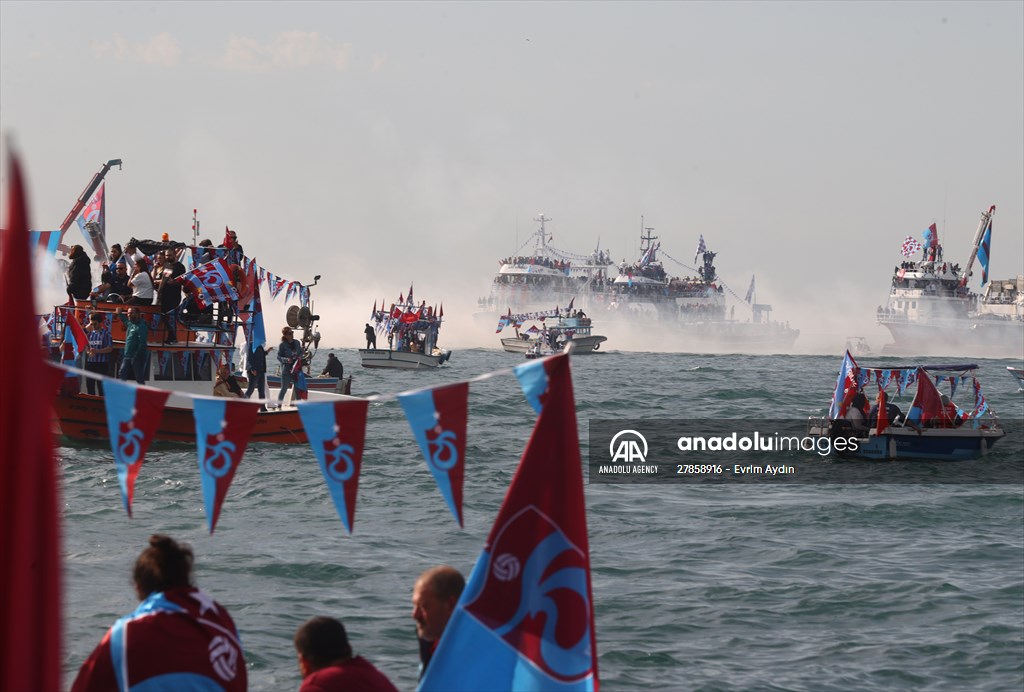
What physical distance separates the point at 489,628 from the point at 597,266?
628 feet

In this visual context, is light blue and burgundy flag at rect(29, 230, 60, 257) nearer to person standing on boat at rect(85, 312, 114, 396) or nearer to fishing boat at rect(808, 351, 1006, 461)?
person standing on boat at rect(85, 312, 114, 396)

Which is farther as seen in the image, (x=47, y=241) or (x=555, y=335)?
(x=555, y=335)

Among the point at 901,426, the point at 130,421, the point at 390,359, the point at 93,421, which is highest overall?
the point at 390,359

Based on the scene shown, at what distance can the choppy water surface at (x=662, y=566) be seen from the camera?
11.6 m

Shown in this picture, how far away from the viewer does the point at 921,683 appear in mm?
11203

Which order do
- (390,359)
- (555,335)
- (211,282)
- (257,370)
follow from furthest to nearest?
1. (555,335)
2. (390,359)
3. (257,370)
4. (211,282)

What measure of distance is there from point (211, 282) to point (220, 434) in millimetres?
17037

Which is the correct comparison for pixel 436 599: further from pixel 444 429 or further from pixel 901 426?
pixel 901 426

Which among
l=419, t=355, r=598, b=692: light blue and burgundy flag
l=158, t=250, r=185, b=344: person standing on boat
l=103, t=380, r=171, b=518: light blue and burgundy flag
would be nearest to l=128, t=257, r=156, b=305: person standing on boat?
l=158, t=250, r=185, b=344: person standing on boat

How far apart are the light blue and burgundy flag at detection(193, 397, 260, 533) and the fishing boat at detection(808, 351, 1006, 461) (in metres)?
22.1

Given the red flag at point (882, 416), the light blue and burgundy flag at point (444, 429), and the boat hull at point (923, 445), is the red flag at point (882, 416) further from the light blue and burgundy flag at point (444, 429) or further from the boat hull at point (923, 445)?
the light blue and burgundy flag at point (444, 429)

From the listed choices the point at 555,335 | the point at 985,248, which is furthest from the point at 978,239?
the point at 555,335

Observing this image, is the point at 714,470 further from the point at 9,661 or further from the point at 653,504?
the point at 9,661

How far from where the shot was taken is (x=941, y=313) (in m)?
131
